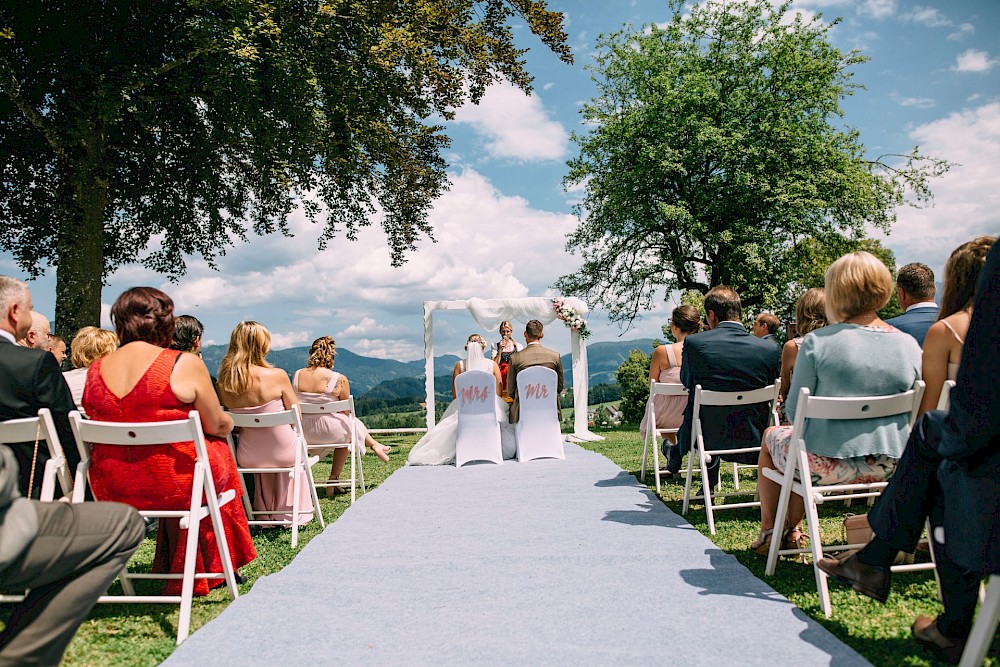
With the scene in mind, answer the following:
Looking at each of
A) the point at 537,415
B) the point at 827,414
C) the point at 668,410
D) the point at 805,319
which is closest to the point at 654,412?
the point at 668,410

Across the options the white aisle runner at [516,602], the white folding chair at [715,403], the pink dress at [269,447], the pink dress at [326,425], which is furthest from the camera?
the pink dress at [326,425]

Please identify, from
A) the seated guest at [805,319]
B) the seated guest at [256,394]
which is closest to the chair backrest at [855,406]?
the seated guest at [805,319]

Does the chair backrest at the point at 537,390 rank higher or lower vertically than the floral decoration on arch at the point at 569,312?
lower

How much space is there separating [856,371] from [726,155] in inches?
638

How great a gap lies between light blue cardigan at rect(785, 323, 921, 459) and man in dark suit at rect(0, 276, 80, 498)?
3.98 meters

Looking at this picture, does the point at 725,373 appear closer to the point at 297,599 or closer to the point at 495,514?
the point at 495,514

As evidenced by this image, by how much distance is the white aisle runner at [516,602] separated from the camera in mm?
2812

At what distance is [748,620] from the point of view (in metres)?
3.08

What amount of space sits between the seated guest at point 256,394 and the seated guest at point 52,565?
3.16 meters

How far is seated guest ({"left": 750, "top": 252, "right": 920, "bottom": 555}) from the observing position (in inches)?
136

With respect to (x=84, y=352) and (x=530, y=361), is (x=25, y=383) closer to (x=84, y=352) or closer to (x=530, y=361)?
(x=84, y=352)

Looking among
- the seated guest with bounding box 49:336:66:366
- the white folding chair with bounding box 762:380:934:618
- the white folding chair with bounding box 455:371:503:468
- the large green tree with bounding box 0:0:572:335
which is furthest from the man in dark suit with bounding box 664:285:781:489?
the large green tree with bounding box 0:0:572:335

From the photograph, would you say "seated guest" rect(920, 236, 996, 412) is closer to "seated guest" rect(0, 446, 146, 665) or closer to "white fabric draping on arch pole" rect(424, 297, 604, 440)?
"seated guest" rect(0, 446, 146, 665)

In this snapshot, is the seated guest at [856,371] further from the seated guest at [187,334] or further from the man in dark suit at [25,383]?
the seated guest at [187,334]
